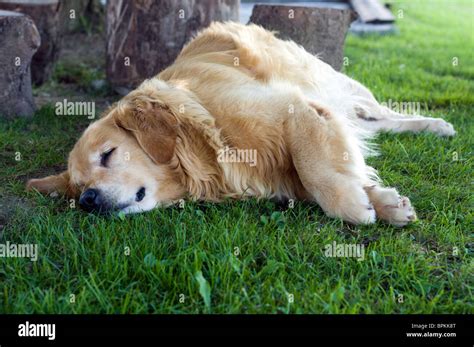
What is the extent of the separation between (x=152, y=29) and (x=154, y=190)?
3.10m

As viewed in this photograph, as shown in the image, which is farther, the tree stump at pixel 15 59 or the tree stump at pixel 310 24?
Result: the tree stump at pixel 310 24

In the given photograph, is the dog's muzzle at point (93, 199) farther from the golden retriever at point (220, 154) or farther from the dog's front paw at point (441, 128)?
the dog's front paw at point (441, 128)

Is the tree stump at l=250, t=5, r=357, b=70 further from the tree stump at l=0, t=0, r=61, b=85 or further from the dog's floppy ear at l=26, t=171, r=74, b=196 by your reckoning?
the dog's floppy ear at l=26, t=171, r=74, b=196

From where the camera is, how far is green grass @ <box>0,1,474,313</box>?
2596mm

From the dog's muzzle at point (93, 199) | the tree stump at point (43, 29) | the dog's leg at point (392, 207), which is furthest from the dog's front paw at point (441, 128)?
the tree stump at point (43, 29)

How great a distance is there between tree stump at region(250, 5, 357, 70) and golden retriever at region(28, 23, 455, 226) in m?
2.29

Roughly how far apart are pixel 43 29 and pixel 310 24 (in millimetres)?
3314

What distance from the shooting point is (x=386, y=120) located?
542cm

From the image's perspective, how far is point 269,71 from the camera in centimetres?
457

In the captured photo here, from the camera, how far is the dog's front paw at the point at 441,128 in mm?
5156

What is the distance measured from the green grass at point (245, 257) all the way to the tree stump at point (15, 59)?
1.29 meters

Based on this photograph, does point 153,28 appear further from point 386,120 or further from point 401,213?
point 401,213

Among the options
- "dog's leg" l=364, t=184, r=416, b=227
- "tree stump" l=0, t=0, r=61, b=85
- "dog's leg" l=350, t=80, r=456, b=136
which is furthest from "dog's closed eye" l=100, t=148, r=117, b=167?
"tree stump" l=0, t=0, r=61, b=85

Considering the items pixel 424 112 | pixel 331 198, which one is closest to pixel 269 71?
pixel 331 198
